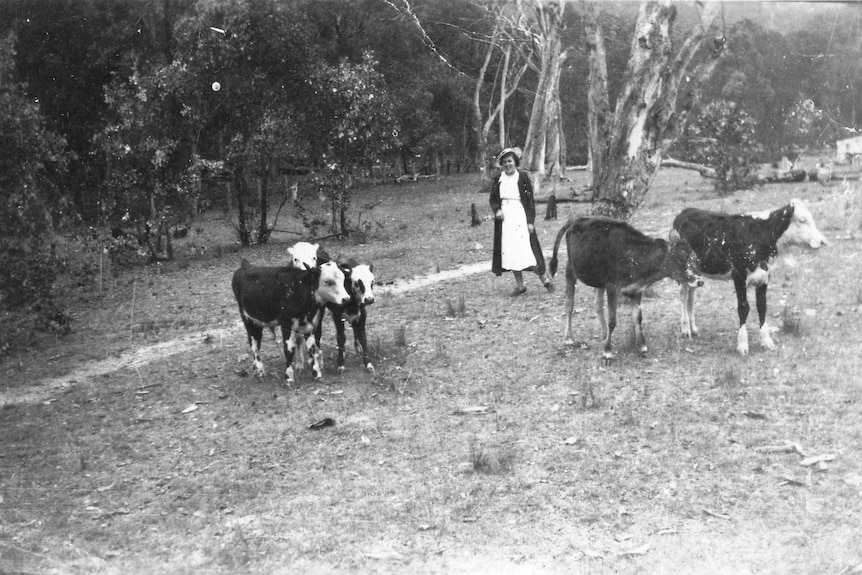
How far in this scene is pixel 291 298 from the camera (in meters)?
8.84

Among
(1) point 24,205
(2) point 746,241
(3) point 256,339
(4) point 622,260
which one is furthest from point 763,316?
(1) point 24,205

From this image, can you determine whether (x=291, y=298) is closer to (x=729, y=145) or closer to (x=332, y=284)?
(x=332, y=284)

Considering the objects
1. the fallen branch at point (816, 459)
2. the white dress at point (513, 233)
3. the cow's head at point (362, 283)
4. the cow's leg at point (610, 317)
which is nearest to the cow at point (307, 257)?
the cow's head at point (362, 283)

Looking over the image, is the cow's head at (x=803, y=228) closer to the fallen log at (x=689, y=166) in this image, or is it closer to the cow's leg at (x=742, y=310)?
the cow's leg at (x=742, y=310)

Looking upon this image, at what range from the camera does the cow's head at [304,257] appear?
897 cm

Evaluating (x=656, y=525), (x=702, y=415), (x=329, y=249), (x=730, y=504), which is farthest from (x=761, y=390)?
(x=329, y=249)

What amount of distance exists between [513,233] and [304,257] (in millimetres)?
3861

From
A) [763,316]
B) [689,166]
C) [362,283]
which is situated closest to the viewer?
[763,316]

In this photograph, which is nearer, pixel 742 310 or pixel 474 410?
pixel 474 410

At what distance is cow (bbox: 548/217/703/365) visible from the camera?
8359 millimetres

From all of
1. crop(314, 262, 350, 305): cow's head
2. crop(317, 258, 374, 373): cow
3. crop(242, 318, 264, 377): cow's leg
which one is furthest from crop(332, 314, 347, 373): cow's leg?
crop(242, 318, 264, 377): cow's leg

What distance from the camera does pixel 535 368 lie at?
8.91 meters

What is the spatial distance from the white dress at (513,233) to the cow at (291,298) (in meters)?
3.72

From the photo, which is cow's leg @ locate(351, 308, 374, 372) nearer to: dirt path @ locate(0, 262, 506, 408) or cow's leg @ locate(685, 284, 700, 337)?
dirt path @ locate(0, 262, 506, 408)
